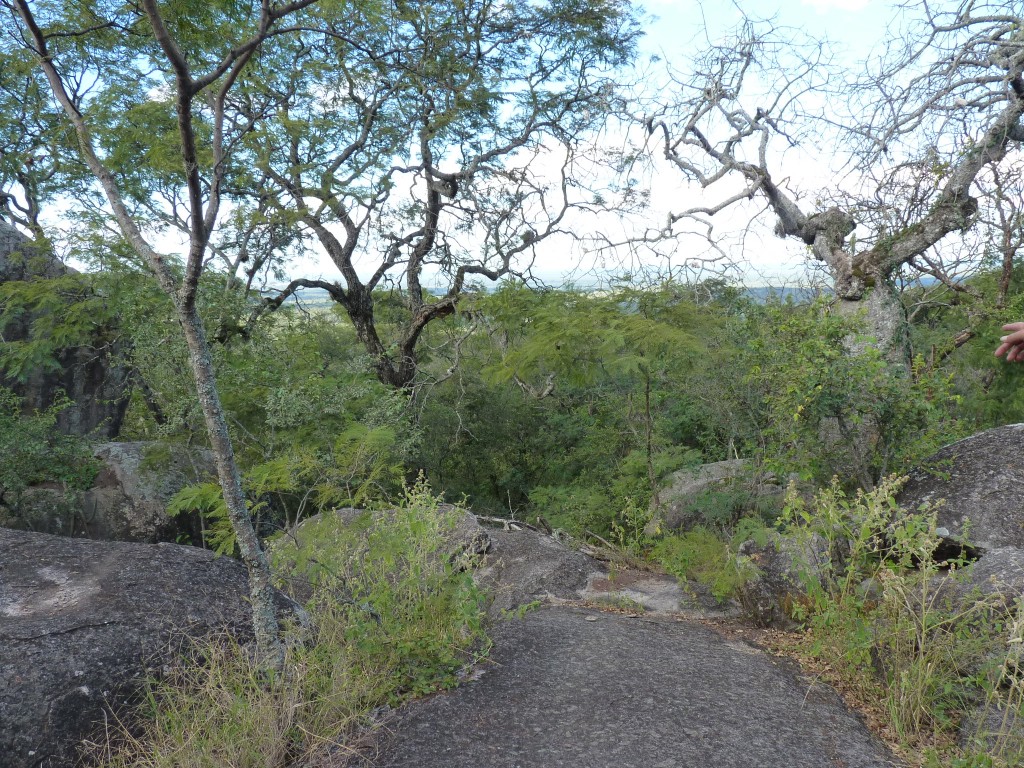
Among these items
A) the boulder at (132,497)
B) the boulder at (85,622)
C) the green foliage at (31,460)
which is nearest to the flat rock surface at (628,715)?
the boulder at (85,622)

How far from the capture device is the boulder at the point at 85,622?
3221 millimetres

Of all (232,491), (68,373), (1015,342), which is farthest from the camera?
(68,373)

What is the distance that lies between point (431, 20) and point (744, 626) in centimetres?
1051

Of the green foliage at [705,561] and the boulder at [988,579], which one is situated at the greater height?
the boulder at [988,579]

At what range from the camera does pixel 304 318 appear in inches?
541

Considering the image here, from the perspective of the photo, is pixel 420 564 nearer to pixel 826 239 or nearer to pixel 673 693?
pixel 673 693

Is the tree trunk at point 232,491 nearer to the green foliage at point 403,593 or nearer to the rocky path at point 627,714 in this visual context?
the green foliage at point 403,593

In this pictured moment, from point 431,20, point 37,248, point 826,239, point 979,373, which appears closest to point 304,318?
point 37,248

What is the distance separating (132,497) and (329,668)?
7.53 m

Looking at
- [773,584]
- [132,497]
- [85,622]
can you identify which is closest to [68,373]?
[132,497]

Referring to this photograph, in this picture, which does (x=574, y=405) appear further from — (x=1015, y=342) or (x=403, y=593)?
(x=1015, y=342)

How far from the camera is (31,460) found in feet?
28.7

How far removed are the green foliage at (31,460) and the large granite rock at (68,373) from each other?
3.78 feet

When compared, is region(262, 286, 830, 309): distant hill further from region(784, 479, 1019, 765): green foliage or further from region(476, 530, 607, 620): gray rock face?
region(784, 479, 1019, 765): green foliage
